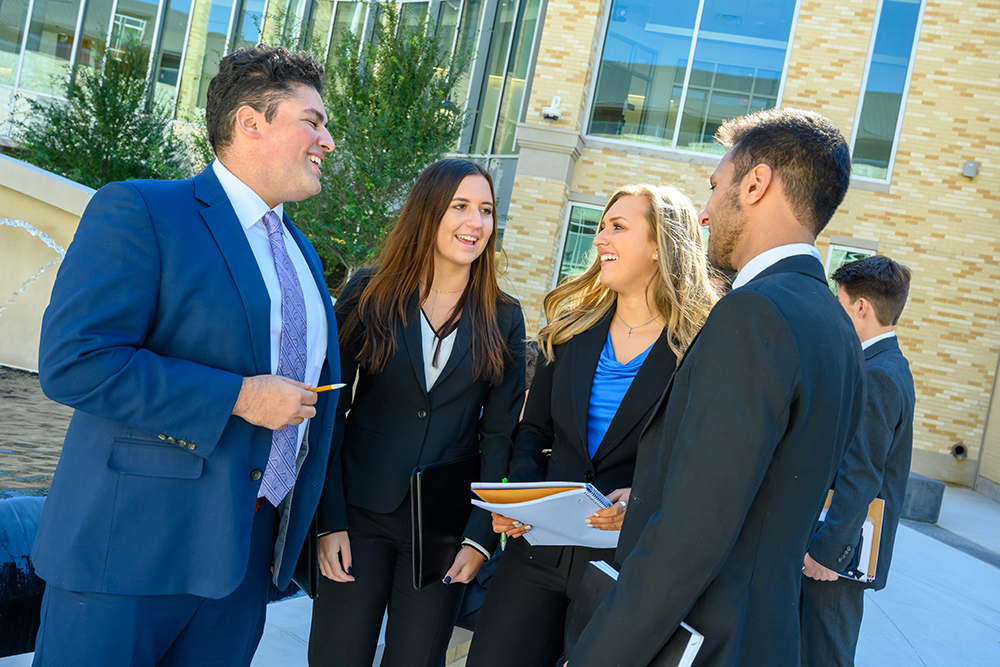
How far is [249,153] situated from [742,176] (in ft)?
4.46

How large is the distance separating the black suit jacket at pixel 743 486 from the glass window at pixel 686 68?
12678 millimetres

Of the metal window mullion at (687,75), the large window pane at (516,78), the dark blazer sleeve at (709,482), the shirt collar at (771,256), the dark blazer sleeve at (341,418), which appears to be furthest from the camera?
the large window pane at (516,78)

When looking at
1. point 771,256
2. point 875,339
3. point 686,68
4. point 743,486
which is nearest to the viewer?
point 743,486

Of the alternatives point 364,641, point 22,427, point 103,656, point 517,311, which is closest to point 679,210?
point 517,311

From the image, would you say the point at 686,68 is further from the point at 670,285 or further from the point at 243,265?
the point at 243,265

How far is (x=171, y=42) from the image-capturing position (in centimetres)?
2147

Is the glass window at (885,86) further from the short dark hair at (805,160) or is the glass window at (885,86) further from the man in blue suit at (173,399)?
the man in blue suit at (173,399)

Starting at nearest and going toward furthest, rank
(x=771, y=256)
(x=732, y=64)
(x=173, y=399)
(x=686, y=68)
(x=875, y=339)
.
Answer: (x=771, y=256) → (x=173, y=399) → (x=875, y=339) → (x=732, y=64) → (x=686, y=68)

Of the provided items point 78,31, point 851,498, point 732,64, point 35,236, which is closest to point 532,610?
point 851,498

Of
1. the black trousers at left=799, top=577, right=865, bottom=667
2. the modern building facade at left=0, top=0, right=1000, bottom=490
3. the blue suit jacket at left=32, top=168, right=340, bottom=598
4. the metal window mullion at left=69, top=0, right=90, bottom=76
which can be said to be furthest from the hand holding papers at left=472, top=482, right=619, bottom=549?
the metal window mullion at left=69, top=0, right=90, bottom=76

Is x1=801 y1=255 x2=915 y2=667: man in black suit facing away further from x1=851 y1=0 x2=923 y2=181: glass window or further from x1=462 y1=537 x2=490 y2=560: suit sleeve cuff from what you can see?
x1=851 y1=0 x2=923 y2=181: glass window

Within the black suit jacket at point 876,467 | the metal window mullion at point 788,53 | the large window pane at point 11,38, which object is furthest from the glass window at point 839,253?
the large window pane at point 11,38

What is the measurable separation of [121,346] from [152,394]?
0.44 ft

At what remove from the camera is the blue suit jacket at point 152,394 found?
1.62 m
